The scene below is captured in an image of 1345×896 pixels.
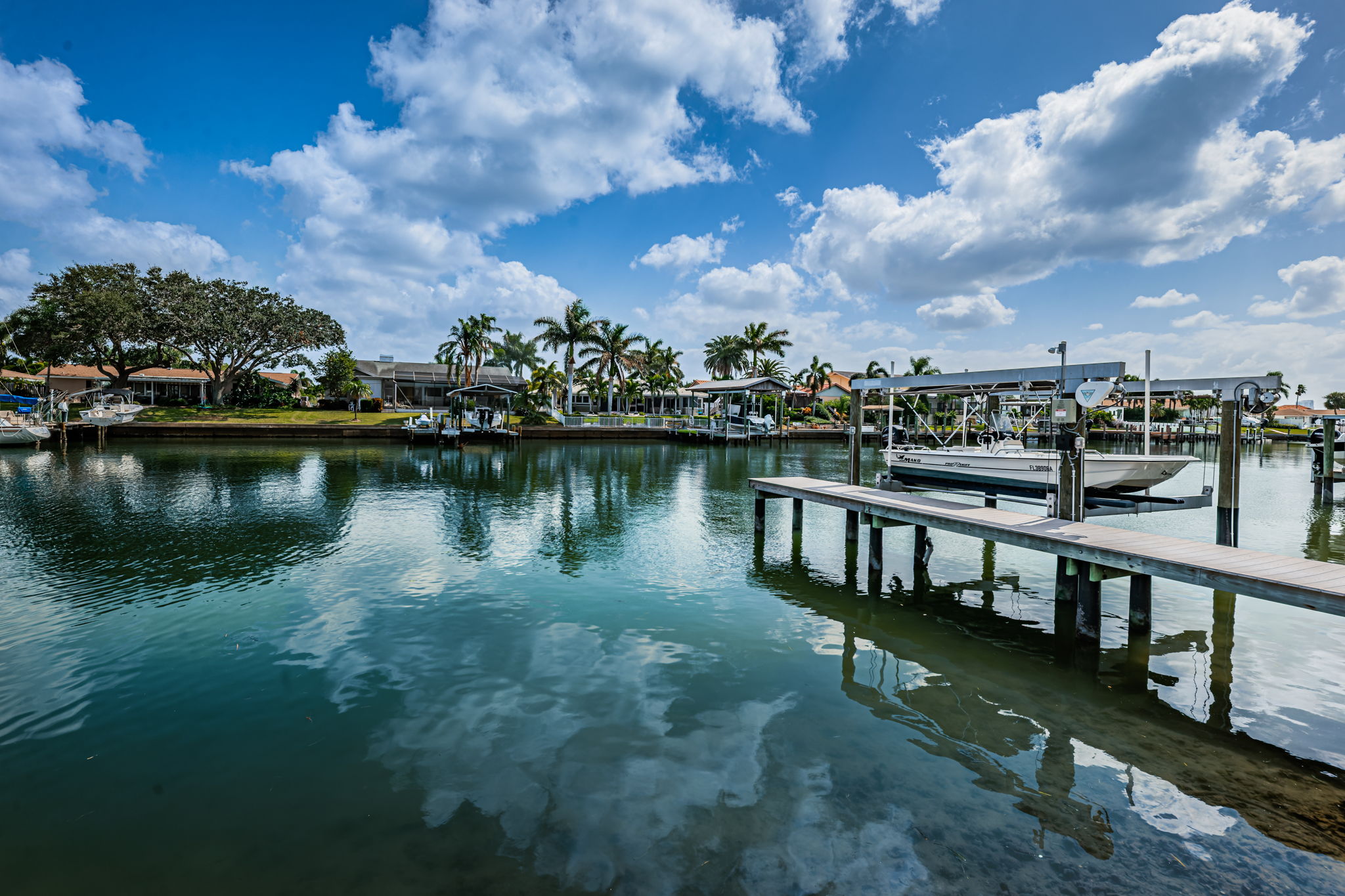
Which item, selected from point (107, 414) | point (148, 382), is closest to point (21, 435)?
point (107, 414)

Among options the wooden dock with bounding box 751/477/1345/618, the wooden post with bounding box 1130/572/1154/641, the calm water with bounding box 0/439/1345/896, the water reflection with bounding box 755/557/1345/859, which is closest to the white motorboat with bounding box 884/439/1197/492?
the calm water with bounding box 0/439/1345/896

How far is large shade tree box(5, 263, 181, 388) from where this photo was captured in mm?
52562

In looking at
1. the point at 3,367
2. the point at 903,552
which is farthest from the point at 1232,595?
the point at 3,367

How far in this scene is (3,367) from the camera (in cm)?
6644

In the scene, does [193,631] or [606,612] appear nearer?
[193,631]

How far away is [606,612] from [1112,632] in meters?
7.99

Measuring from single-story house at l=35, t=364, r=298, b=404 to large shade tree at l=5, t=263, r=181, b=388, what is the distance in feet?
15.8

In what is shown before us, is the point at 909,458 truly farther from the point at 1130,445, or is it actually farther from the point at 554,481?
the point at 1130,445

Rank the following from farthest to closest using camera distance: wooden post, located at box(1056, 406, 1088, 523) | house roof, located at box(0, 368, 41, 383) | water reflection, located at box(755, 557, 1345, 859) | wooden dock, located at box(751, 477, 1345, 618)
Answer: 1. house roof, located at box(0, 368, 41, 383)
2. wooden post, located at box(1056, 406, 1088, 523)
3. wooden dock, located at box(751, 477, 1345, 618)
4. water reflection, located at box(755, 557, 1345, 859)

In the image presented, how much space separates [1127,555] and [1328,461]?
87.3 feet

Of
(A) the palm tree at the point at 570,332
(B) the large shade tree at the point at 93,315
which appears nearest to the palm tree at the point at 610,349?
(A) the palm tree at the point at 570,332

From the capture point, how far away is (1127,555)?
824 cm

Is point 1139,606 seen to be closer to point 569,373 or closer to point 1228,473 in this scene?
point 1228,473

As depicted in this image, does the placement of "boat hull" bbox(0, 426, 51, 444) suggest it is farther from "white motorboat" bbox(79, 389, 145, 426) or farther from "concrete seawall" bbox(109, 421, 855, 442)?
"concrete seawall" bbox(109, 421, 855, 442)
